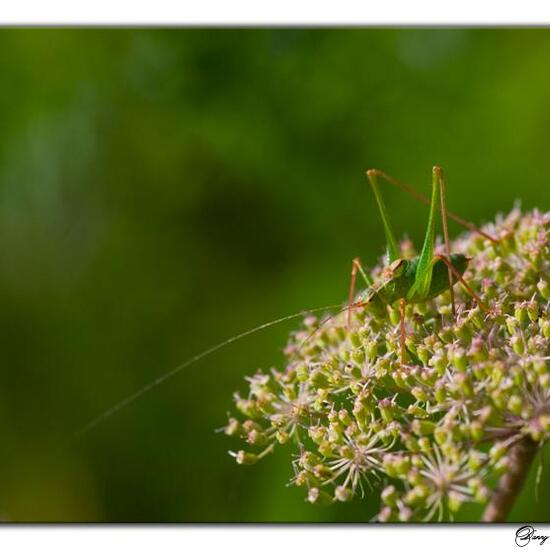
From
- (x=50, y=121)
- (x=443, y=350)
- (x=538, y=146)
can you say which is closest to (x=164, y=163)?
(x=50, y=121)

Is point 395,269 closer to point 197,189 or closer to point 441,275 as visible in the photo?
point 441,275

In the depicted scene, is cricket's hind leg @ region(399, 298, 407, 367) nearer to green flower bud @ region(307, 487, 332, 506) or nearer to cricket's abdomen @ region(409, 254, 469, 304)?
cricket's abdomen @ region(409, 254, 469, 304)

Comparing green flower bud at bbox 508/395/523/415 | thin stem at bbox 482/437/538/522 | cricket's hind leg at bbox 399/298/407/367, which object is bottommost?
thin stem at bbox 482/437/538/522

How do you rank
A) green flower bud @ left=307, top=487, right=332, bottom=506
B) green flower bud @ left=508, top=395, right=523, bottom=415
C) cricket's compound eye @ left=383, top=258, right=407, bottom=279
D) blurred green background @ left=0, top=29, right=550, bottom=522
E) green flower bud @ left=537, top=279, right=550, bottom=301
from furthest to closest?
blurred green background @ left=0, top=29, right=550, bottom=522, cricket's compound eye @ left=383, top=258, right=407, bottom=279, green flower bud @ left=537, top=279, right=550, bottom=301, green flower bud @ left=307, top=487, right=332, bottom=506, green flower bud @ left=508, top=395, right=523, bottom=415

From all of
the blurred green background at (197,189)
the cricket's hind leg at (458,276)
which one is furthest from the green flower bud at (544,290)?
the blurred green background at (197,189)
